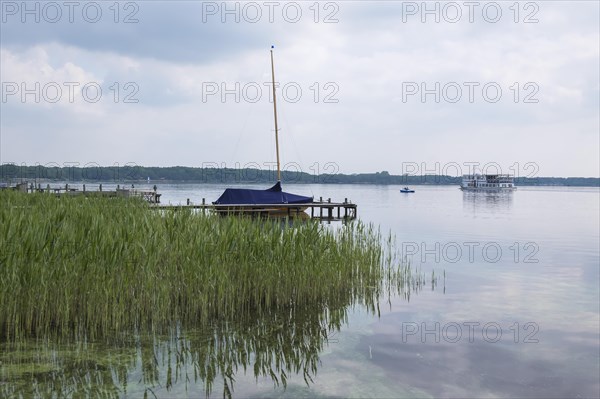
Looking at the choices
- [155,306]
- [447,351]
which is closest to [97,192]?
[155,306]

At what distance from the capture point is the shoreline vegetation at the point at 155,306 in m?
7.13

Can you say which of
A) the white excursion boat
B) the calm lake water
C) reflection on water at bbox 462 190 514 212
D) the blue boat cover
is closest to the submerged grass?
the calm lake water

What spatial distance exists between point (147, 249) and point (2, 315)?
256 cm

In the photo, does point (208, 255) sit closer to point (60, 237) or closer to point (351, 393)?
point (60, 237)

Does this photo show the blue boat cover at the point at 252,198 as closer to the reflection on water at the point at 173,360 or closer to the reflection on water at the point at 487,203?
the reflection on water at the point at 173,360

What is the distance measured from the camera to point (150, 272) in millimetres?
8961

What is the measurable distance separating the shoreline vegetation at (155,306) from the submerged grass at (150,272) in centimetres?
2

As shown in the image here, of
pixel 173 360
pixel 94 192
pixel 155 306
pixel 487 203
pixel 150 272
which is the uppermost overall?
pixel 94 192

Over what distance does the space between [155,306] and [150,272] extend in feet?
2.20

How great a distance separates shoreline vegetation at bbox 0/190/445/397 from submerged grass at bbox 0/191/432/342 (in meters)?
0.02

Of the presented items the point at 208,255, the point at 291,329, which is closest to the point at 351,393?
the point at 291,329

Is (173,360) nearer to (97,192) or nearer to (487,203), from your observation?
(97,192)

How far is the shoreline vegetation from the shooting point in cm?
713

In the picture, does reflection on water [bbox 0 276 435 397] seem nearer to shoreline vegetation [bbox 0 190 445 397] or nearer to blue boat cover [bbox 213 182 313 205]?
shoreline vegetation [bbox 0 190 445 397]
